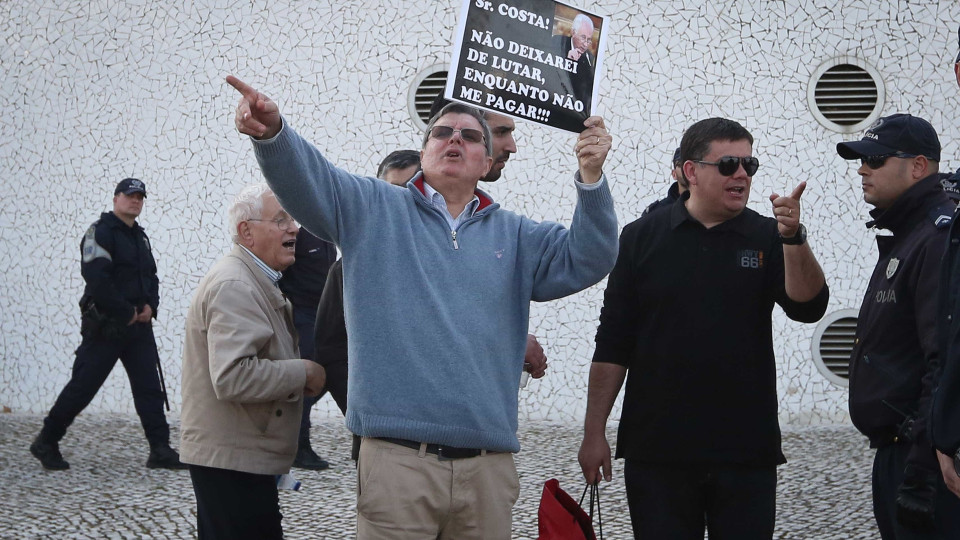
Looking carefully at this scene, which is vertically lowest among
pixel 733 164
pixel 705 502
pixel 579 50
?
pixel 705 502

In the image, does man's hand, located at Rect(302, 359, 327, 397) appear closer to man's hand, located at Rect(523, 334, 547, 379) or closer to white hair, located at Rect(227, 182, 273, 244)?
white hair, located at Rect(227, 182, 273, 244)

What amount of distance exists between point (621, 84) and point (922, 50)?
219 cm

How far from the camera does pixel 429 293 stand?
293 cm

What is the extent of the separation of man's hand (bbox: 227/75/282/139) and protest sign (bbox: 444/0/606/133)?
1.65 ft

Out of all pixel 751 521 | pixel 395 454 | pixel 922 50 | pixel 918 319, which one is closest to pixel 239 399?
pixel 395 454

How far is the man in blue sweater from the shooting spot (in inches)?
114

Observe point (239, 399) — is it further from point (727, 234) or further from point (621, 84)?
point (621, 84)

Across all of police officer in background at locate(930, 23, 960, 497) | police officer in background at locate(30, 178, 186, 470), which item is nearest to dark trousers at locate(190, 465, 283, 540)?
police officer in background at locate(930, 23, 960, 497)

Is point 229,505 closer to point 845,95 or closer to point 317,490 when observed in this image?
point 317,490

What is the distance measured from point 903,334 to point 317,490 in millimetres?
3925

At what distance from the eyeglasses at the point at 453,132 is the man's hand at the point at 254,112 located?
0.54 meters

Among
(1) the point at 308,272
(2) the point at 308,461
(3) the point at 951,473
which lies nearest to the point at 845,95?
(1) the point at 308,272

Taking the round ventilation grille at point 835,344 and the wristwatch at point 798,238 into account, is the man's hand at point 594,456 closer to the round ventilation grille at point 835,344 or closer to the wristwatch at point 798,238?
the wristwatch at point 798,238

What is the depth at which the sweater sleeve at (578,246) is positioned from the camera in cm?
295
